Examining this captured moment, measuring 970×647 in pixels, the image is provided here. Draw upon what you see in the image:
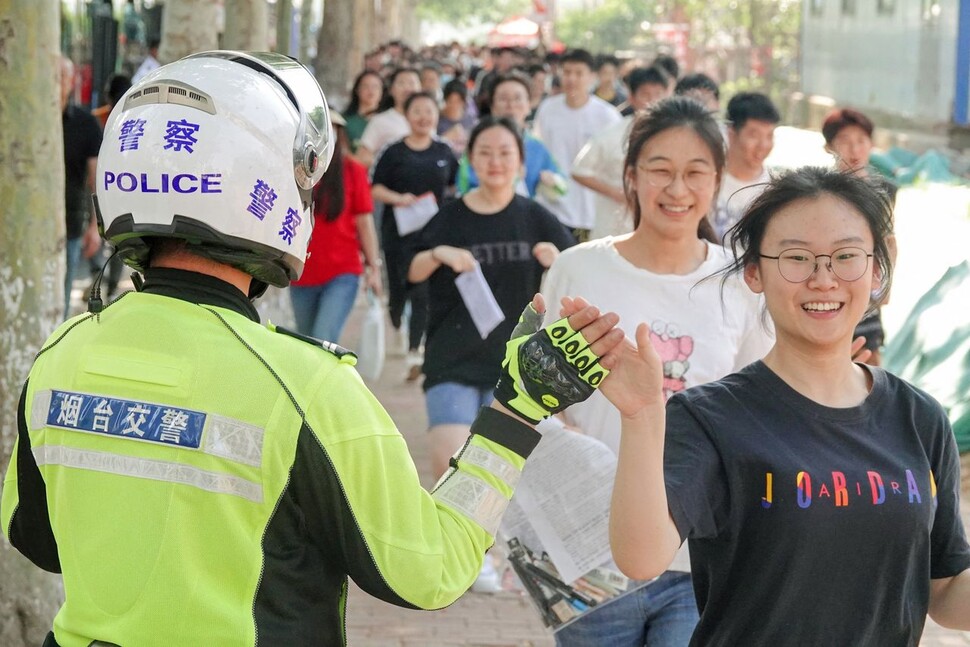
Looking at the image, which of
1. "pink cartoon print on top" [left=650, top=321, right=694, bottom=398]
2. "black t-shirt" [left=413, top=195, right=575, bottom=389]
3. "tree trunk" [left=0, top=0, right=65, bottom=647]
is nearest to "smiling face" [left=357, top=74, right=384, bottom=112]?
"black t-shirt" [left=413, top=195, right=575, bottom=389]

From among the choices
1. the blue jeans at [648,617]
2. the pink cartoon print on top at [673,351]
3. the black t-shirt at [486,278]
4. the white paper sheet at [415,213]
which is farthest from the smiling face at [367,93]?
the blue jeans at [648,617]

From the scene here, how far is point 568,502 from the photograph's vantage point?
382 centimetres

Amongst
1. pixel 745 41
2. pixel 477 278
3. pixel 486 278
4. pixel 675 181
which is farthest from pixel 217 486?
pixel 745 41

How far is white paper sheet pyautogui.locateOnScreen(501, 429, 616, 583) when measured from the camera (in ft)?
12.3

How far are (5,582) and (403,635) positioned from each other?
5.97 feet

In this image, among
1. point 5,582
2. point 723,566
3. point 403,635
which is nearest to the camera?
point 723,566

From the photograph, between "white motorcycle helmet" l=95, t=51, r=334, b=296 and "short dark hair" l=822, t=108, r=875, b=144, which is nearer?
"white motorcycle helmet" l=95, t=51, r=334, b=296

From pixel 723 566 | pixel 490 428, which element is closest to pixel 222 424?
pixel 490 428

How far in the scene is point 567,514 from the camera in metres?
3.81

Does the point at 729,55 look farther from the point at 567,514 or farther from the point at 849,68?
the point at 567,514

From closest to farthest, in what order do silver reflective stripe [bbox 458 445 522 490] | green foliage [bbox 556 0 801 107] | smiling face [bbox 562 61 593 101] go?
silver reflective stripe [bbox 458 445 522 490] < smiling face [bbox 562 61 593 101] < green foliage [bbox 556 0 801 107]

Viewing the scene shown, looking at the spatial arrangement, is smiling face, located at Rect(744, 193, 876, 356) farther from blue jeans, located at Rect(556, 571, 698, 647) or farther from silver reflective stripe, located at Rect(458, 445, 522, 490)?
blue jeans, located at Rect(556, 571, 698, 647)

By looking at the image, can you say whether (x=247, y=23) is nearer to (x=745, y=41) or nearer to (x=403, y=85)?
(x=403, y=85)

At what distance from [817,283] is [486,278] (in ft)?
12.2
